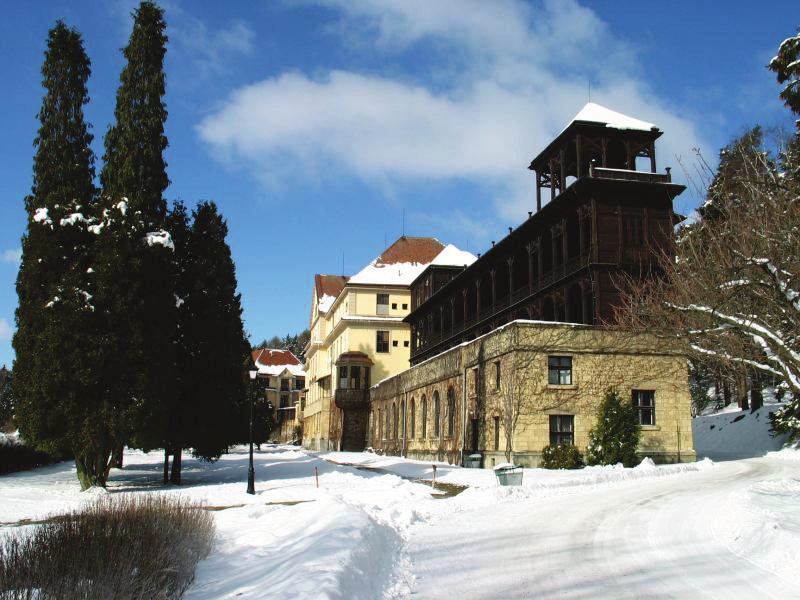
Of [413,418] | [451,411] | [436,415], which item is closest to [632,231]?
[451,411]

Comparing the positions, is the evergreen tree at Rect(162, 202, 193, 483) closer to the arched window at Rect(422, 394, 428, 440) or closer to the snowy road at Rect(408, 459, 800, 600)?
the snowy road at Rect(408, 459, 800, 600)

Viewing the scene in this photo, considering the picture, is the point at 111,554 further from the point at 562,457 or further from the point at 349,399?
the point at 349,399

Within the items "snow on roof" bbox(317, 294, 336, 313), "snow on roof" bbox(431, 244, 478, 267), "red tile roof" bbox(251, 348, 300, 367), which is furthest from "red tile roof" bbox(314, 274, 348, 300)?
"red tile roof" bbox(251, 348, 300, 367)

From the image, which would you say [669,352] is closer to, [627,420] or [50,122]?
[627,420]

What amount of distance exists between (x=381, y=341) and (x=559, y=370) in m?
36.9

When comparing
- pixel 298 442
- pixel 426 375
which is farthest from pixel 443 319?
pixel 298 442

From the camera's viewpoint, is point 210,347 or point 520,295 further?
point 520,295

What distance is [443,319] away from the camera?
53.3 metres

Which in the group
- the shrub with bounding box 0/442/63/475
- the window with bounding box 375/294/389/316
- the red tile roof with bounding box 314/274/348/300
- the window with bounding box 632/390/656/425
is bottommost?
the shrub with bounding box 0/442/63/475

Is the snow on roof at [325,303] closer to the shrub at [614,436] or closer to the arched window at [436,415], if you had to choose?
the arched window at [436,415]

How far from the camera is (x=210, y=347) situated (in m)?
27.8

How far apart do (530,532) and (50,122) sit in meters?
27.5

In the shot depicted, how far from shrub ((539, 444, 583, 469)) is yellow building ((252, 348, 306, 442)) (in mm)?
90371

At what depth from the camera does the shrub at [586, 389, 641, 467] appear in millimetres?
26469
